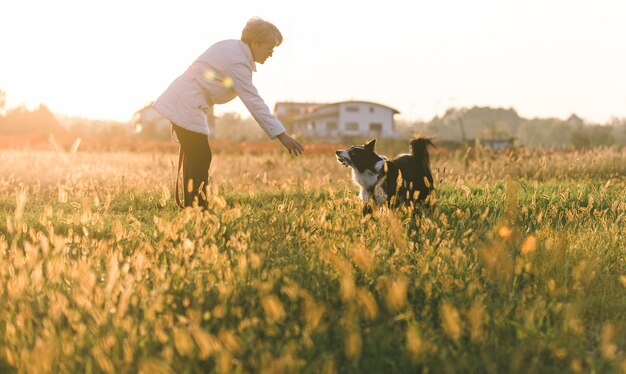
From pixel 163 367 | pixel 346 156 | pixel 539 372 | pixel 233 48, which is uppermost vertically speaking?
pixel 233 48

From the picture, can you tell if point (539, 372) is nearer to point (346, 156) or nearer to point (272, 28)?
point (272, 28)

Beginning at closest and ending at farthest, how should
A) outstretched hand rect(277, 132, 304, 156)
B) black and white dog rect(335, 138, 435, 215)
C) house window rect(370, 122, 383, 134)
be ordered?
1. outstretched hand rect(277, 132, 304, 156)
2. black and white dog rect(335, 138, 435, 215)
3. house window rect(370, 122, 383, 134)

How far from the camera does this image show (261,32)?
5.80 meters

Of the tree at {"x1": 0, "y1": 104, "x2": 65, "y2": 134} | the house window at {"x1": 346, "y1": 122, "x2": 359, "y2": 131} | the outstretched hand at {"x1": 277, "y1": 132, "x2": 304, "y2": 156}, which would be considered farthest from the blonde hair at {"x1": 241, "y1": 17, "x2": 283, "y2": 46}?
the house window at {"x1": 346, "y1": 122, "x2": 359, "y2": 131}

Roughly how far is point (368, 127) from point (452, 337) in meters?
77.0

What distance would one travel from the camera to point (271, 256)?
4.16 m

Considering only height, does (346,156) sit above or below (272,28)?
below

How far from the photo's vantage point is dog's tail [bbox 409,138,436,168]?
7625 millimetres

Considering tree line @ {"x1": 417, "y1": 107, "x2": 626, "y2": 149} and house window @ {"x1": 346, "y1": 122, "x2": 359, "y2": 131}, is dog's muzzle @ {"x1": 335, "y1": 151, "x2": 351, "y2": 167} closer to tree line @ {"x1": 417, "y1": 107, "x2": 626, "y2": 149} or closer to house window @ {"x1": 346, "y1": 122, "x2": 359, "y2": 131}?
tree line @ {"x1": 417, "y1": 107, "x2": 626, "y2": 149}

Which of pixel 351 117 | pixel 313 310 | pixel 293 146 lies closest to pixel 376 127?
pixel 351 117

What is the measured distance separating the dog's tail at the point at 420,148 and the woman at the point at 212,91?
2.50 metres

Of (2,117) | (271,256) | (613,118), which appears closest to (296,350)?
(271,256)

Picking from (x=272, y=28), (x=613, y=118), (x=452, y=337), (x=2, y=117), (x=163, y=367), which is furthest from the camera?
(x=613, y=118)

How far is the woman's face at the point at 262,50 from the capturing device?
5.86 metres
